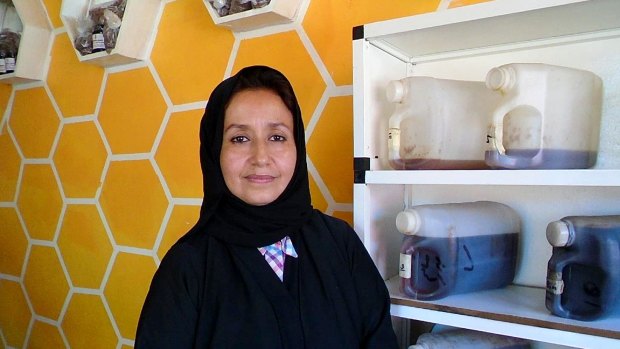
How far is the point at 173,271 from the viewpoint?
0.74m

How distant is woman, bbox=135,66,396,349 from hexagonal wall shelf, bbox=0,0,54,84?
3.18ft

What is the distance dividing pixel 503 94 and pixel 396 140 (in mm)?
163

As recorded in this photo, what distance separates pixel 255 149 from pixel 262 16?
0.37 meters

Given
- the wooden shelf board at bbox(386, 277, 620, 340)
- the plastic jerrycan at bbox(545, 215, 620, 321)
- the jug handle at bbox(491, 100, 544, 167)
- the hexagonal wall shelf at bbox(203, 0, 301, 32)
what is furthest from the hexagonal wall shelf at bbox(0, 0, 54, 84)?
the plastic jerrycan at bbox(545, 215, 620, 321)

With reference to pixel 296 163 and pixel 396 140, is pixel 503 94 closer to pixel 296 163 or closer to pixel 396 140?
pixel 396 140

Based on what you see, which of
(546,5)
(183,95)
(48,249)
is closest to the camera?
(546,5)

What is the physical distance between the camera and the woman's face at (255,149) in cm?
78

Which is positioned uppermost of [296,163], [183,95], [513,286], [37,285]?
[183,95]

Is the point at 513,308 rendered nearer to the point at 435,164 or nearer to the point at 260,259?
the point at 435,164

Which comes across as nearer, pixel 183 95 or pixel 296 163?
pixel 296 163

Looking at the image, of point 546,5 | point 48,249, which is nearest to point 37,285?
point 48,249

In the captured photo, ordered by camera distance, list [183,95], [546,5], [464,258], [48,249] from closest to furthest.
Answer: [546,5] → [464,258] → [183,95] → [48,249]

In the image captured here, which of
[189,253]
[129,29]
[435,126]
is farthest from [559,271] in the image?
[129,29]

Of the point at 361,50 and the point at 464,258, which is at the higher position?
the point at 361,50
